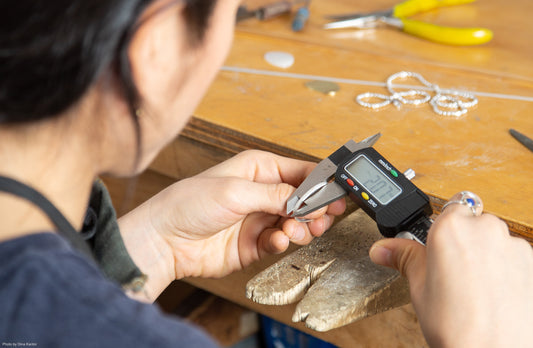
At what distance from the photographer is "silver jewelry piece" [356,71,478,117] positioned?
92cm

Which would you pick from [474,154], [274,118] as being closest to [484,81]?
[474,154]

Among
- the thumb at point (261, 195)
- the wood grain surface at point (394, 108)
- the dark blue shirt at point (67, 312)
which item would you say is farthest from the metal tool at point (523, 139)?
the dark blue shirt at point (67, 312)

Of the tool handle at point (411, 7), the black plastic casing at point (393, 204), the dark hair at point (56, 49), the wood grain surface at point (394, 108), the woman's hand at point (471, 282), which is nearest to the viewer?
the dark hair at point (56, 49)

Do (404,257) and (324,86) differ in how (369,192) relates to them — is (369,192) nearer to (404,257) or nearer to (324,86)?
(404,257)

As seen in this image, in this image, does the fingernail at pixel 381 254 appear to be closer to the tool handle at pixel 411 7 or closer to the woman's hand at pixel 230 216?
the woman's hand at pixel 230 216

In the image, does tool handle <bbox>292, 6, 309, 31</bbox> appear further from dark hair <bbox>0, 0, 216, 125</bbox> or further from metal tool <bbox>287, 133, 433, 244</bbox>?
dark hair <bbox>0, 0, 216, 125</bbox>

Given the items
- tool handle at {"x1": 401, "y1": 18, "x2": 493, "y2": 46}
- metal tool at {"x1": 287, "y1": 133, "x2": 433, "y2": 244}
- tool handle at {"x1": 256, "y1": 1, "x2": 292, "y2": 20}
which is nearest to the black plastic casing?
metal tool at {"x1": 287, "y1": 133, "x2": 433, "y2": 244}

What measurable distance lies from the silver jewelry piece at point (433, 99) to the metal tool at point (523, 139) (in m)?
0.09

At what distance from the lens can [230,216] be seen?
77 cm

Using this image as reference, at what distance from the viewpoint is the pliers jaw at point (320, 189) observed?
2.28 ft

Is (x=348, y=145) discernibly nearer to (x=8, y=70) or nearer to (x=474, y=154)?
(x=474, y=154)

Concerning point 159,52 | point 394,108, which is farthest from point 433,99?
point 159,52

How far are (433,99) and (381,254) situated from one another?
0.42 meters

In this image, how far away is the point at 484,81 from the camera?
1.01 m
